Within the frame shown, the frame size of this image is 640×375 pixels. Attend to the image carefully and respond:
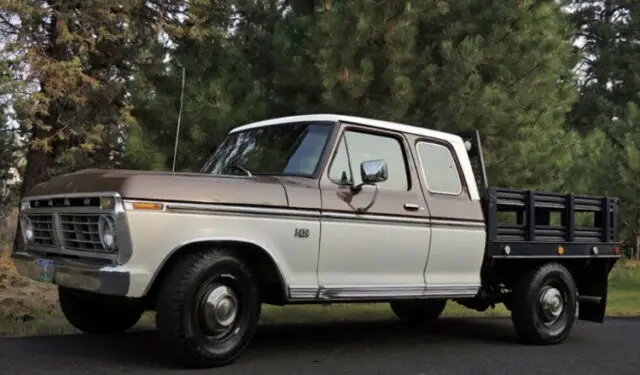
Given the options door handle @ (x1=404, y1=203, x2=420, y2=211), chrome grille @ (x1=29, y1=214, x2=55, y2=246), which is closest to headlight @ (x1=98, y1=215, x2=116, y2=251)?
chrome grille @ (x1=29, y1=214, x2=55, y2=246)

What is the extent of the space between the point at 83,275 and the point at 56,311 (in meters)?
3.73

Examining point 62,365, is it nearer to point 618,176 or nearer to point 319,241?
point 319,241

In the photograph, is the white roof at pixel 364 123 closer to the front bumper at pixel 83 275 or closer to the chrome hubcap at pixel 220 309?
the chrome hubcap at pixel 220 309

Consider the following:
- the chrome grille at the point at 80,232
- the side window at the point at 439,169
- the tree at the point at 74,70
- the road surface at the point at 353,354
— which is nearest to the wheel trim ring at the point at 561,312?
the road surface at the point at 353,354

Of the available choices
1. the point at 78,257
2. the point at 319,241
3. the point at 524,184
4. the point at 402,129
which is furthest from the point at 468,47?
the point at 78,257

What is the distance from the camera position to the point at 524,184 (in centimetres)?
1141

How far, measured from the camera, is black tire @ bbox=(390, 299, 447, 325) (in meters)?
8.66

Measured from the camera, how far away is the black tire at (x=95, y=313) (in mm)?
6648

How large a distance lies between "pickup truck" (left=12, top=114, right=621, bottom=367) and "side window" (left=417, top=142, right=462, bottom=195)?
0.02 meters

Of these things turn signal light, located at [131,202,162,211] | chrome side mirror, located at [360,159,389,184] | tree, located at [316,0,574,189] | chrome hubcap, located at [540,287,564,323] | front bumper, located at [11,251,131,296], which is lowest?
chrome hubcap, located at [540,287,564,323]

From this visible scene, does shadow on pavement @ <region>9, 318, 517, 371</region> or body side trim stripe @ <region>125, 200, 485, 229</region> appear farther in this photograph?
shadow on pavement @ <region>9, 318, 517, 371</region>

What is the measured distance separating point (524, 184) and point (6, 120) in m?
9.11

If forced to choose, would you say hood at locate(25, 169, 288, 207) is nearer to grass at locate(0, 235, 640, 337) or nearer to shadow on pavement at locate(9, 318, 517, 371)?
shadow on pavement at locate(9, 318, 517, 371)

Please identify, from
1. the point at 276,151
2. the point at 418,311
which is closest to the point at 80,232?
the point at 276,151
